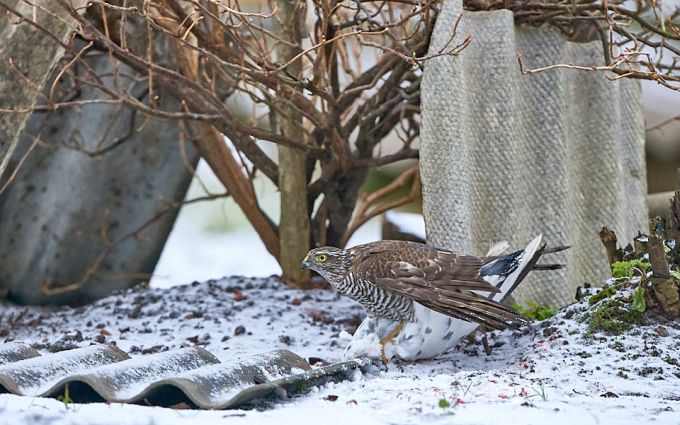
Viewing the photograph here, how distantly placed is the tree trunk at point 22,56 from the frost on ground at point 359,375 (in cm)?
103

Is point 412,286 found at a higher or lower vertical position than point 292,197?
lower

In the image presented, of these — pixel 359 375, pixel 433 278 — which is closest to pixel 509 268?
pixel 433 278

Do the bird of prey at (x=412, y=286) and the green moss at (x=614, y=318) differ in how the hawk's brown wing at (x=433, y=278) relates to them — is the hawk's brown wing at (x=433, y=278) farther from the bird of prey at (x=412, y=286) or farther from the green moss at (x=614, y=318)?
the green moss at (x=614, y=318)

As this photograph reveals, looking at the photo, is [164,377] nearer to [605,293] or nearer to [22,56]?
[22,56]

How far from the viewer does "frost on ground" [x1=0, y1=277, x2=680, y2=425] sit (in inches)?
103

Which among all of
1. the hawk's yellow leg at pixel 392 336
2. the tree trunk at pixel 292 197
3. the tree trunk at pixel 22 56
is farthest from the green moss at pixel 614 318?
the tree trunk at pixel 22 56

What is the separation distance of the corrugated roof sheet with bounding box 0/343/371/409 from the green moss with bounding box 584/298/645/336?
3.09 feet

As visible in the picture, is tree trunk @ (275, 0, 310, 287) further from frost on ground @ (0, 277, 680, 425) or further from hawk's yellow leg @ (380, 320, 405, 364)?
hawk's yellow leg @ (380, 320, 405, 364)

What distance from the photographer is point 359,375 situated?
329 centimetres

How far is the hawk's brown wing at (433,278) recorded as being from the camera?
3299 millimetres

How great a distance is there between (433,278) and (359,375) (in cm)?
47

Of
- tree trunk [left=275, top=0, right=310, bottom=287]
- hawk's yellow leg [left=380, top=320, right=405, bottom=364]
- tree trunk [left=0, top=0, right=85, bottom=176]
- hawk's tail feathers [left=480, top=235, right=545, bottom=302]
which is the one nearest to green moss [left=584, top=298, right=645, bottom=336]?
hawk's tail feathers [left=480, top=235, right=545, bottom=302]

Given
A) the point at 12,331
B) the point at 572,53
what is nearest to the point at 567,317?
the point at 572,53

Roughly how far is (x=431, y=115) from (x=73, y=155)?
103 inches
